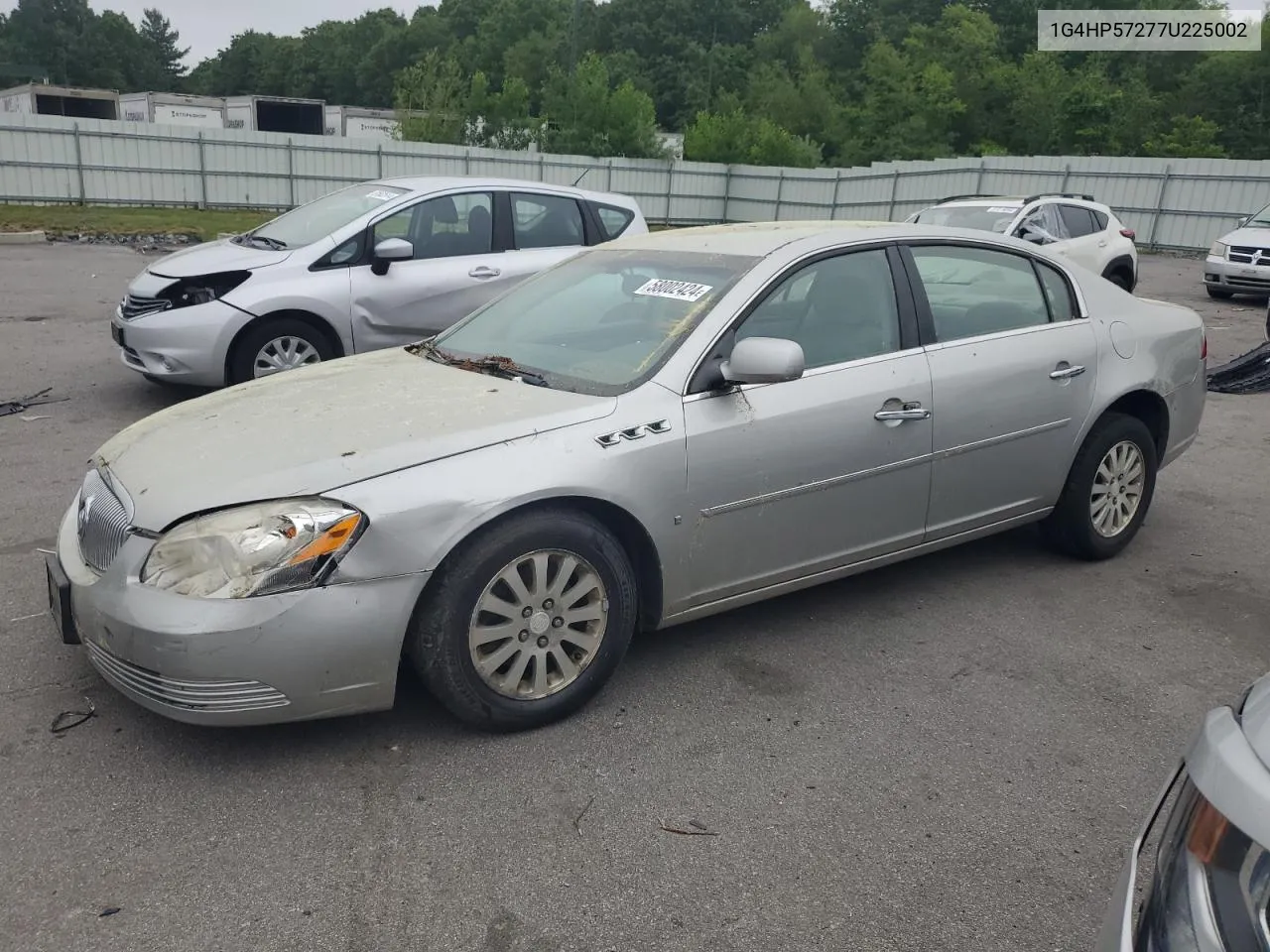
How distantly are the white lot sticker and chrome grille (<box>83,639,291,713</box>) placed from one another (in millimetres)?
Result: 2044

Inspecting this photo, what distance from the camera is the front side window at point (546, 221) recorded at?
8.45 metres

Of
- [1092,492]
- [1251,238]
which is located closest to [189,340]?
[1092,492]

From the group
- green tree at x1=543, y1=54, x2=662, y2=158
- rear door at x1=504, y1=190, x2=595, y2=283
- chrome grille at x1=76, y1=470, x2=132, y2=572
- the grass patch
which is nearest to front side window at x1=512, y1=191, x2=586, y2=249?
rear door at x1=504, y1=190, x2=595, y2=283

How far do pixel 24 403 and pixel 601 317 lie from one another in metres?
5.24

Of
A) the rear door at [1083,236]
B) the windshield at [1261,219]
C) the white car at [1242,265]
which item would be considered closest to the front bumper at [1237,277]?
the white car at [1242,265]

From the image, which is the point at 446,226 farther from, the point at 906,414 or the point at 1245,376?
the point at 1245,376

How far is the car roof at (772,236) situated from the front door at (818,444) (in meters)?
0.12

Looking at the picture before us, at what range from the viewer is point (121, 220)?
71.9 ft

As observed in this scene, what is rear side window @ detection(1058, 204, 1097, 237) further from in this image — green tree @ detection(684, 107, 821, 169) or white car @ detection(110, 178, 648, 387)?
green tree @ detection(684, 107, 821, 169)

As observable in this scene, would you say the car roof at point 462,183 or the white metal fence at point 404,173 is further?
the white metal fence at point 404,173

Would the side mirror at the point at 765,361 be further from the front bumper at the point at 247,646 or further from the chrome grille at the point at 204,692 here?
the chrome grille at the point at 204,692

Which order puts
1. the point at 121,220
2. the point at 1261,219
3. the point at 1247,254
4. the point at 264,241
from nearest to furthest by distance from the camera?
the point at 264,241, the point at 1247,254, the point at 1261,219, the point at 121,220

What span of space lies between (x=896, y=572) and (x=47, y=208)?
24742mm

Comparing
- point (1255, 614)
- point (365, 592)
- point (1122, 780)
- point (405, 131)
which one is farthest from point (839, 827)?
point (405, 131)
